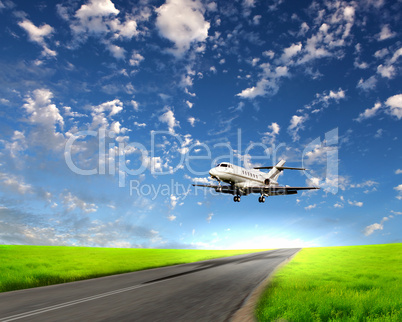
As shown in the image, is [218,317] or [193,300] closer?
[218,317]

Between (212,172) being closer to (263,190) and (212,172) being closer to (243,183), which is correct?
(243,183)

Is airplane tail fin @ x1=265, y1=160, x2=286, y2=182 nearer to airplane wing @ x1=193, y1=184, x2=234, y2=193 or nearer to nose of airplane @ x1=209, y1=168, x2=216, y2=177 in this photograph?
airplane wing @ x1=193, y1=184, x2=234, y2=193

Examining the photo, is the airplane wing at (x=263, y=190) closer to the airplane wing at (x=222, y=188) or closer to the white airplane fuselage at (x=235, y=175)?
the airplane wing at (x=222, y=188)

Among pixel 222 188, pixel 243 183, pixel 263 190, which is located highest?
pixel 243 183

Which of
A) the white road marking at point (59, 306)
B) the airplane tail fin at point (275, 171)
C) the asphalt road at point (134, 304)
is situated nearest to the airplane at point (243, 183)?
the airplane tail fin at point (275, 171)

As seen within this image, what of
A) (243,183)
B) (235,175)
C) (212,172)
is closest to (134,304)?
(212,172)

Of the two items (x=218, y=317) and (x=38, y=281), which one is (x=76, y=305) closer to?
(x=218, y=317)

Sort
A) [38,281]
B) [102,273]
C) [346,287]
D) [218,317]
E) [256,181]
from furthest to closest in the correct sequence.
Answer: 1. [256,181]
2. [102,273]
3. [38,281]
4. [346,287]
5. [218,317]

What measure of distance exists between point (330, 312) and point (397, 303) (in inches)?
92.4

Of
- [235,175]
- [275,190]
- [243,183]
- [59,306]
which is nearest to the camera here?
[59,306]

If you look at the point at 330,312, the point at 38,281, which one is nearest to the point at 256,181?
the point at 38,281

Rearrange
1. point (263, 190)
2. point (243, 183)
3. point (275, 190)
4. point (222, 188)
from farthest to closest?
1. point (275, 190)
2. point (263, 190)
3. point (222, 188)
4. point (243, 183)

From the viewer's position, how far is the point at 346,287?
12.5 metres

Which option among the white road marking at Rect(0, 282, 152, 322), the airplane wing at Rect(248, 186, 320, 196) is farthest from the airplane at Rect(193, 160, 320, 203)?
the white road marking at Rect(0, 282, 152, 322)
